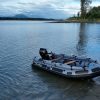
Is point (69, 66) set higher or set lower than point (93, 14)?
higher

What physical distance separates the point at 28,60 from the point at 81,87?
10.9 m

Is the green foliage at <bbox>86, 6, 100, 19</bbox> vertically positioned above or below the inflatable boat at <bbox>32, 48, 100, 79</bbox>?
below

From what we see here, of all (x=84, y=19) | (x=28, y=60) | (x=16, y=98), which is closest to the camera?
(x=16, y=98)

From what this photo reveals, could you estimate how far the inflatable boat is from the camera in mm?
19562

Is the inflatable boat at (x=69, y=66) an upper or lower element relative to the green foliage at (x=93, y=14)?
upper

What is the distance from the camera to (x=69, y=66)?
20422 mm

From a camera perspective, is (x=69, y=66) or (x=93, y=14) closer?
(x=69, y=66)

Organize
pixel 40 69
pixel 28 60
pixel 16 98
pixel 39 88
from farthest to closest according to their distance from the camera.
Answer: pixel 28 60, pixel 40 69, pixel 39 88, pixel 16 98

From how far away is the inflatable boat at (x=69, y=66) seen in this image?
19.6 m

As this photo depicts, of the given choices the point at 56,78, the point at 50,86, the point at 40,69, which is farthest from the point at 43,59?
the point at 50,86

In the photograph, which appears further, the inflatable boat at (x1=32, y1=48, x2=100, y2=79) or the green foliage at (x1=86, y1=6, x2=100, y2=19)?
the green foliage at (x1=86, y1=6, x2=100, y2=19)

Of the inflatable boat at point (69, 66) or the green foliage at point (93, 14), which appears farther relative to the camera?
the green foliage at point (93, 14)

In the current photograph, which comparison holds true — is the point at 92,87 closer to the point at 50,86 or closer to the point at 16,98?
the point at 50,86

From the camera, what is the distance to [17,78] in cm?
2114
